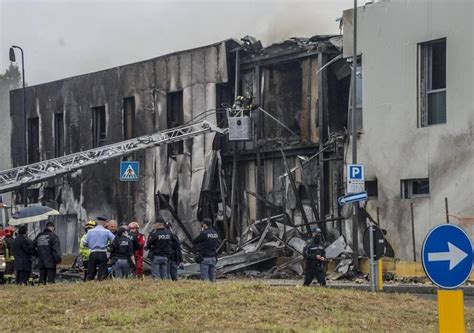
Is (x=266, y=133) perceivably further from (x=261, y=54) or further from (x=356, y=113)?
(x=356, y=113)

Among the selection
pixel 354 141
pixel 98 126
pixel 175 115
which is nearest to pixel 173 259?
pixel 354 141

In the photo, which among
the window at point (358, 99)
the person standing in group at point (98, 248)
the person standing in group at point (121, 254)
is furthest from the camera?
the window at point (358, 99)

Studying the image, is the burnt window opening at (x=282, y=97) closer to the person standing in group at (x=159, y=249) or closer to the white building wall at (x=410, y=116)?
the white building wall at (x=410, y=116)

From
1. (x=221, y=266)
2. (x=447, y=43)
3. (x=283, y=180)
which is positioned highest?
(x=447, y=43)

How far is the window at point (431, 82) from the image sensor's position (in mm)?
22391

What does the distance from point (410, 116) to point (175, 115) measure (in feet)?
36.7

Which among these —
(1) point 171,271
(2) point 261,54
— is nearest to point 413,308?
(1) point 171,271

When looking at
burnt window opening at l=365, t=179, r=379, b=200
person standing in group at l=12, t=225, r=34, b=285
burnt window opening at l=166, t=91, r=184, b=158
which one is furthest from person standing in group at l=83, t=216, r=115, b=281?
burnt window opening at l=166, t=91, r=184, b=158

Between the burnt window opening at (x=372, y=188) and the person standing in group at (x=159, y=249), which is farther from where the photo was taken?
the burnt window opening at (x=372, y=188)

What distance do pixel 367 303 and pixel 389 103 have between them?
39.3ft

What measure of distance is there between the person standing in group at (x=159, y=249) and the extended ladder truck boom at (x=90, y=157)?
11.3 m

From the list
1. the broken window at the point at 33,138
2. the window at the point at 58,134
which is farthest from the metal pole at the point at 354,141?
the broken window at the point at 33,138

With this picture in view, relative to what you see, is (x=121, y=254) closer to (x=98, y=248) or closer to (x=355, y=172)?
(x=98, y=248)

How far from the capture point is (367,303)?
39.7ft
